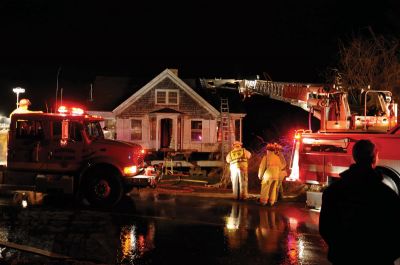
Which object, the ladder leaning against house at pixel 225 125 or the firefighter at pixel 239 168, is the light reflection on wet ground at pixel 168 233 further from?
the ladder leaning against house at pixel 225 125

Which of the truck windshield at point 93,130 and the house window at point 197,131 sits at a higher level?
the house window at point 197,131

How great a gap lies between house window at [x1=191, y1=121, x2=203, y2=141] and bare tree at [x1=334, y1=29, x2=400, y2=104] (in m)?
9.59

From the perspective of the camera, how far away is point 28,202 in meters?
11.8

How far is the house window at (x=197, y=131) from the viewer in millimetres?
27438

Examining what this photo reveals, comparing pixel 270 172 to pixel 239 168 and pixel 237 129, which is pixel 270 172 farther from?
pixel 237 129

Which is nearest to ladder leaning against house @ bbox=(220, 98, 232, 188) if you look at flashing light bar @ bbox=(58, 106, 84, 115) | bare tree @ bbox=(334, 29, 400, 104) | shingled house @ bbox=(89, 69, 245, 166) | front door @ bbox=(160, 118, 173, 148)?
shingled house @ bbox=(89, 69, 245, 166)

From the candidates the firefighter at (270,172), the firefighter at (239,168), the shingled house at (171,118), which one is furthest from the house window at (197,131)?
the firefighter at (270,172)

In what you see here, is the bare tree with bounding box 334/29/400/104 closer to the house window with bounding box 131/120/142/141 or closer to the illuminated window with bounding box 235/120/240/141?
the illuminated window with bounding box 235/120/240/141

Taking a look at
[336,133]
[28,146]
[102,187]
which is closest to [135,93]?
[28,146]

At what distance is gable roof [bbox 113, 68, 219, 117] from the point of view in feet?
88.5

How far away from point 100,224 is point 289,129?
27310mm

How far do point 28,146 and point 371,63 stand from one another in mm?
13192

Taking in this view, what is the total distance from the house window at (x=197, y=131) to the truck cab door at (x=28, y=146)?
1601 centimetres

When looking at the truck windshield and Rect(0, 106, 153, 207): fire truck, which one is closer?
Rect(0, 106, 153, 207): fire truck
